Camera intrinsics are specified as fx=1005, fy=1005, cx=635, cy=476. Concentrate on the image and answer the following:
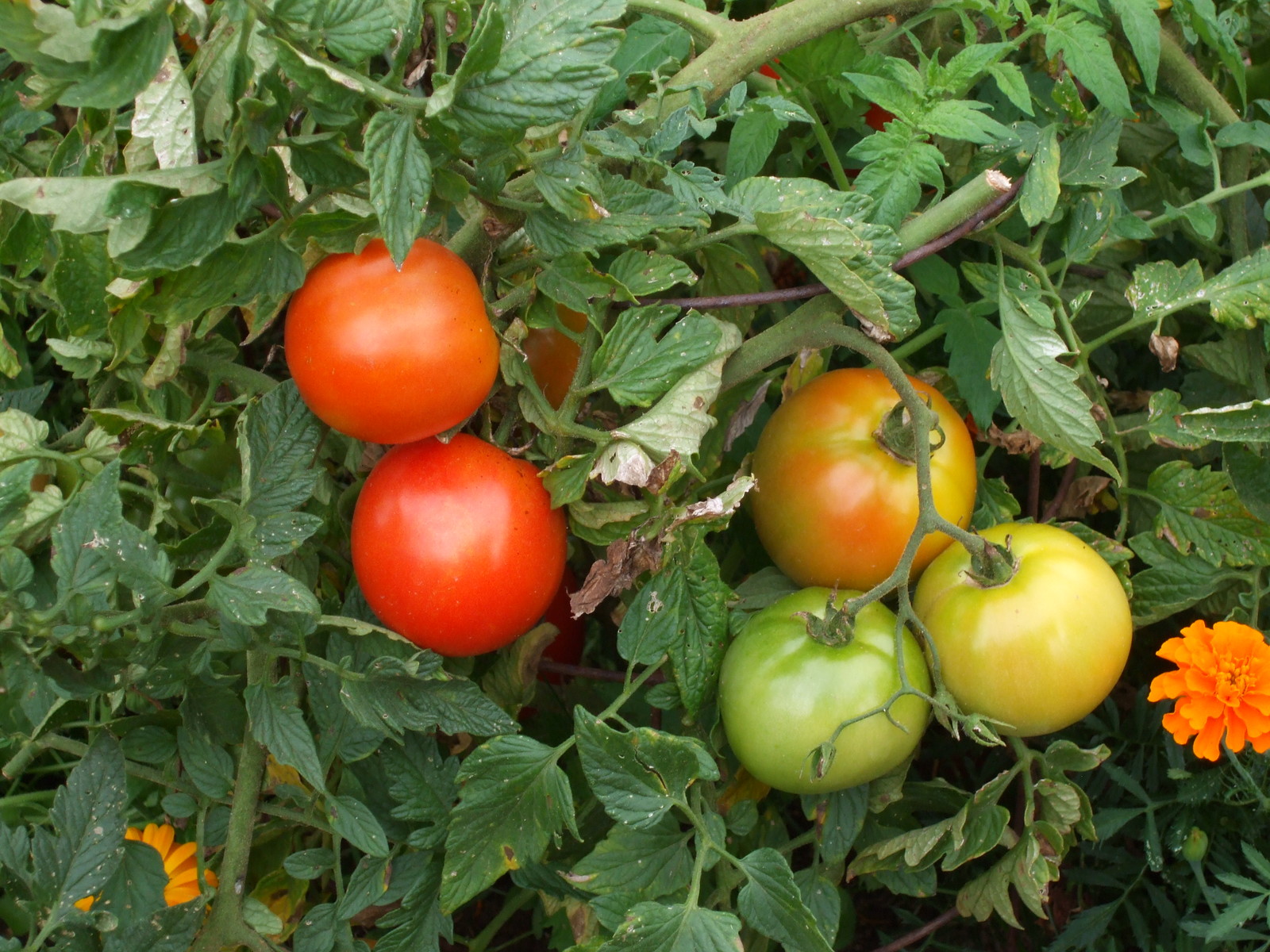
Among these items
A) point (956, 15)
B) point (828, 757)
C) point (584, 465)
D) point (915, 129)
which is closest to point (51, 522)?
point (584, 465)

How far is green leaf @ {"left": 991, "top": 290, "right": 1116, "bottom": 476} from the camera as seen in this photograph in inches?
32.2

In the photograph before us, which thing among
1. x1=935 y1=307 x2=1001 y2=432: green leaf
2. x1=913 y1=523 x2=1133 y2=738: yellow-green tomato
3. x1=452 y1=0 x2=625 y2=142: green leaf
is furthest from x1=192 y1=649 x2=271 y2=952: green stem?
x1=935 y1=307 x2=1001 y2=432: green leaf

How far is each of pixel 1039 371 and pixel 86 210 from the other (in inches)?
28.1

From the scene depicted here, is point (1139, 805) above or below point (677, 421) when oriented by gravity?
below

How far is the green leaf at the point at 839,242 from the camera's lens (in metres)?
0.77

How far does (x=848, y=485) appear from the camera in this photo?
893 millimetres

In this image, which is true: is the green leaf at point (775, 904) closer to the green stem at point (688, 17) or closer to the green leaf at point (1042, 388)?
the green leaf at point (1042, 388)

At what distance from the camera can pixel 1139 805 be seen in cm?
109

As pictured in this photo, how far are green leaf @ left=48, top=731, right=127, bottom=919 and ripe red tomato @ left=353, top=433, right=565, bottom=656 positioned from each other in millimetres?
232

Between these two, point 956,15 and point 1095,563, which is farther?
point 956,15

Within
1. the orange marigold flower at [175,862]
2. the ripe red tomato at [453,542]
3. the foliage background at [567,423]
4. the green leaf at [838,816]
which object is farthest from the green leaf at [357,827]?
the green leaf at [838,816]

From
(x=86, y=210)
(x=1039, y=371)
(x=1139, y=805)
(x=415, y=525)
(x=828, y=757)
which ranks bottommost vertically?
(x=1139, y=805)

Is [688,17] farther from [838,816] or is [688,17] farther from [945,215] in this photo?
[838,816]

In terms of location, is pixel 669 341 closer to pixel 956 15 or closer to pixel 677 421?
pixel 677 421
